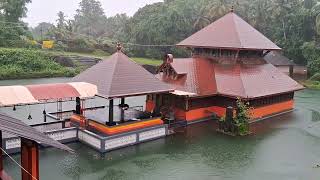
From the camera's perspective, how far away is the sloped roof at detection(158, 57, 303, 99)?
56.7ft

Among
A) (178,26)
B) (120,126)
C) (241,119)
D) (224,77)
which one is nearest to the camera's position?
(120,126)

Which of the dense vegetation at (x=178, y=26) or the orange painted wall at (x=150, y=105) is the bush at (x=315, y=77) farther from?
the orange painted wall at (x=150, y=105)

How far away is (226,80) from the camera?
59.5ft

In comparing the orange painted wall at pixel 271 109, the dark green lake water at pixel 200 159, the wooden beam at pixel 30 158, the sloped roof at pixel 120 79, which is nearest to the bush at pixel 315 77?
the orange painted wall at pixel 271 109

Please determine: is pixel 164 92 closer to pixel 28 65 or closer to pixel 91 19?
pixel 28 65

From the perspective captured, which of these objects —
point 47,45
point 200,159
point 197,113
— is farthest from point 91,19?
point 200,159

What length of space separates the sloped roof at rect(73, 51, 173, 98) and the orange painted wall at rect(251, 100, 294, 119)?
5.75 meters

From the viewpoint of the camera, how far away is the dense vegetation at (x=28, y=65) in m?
30.2

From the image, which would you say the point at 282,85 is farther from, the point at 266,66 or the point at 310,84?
the point at 310,84

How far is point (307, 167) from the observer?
12.3m

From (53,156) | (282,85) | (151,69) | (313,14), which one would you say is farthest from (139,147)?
(313,14)

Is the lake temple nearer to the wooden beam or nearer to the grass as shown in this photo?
the wooden beam

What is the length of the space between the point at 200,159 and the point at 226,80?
6.31 m

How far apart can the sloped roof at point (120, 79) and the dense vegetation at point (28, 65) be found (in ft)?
55.9
